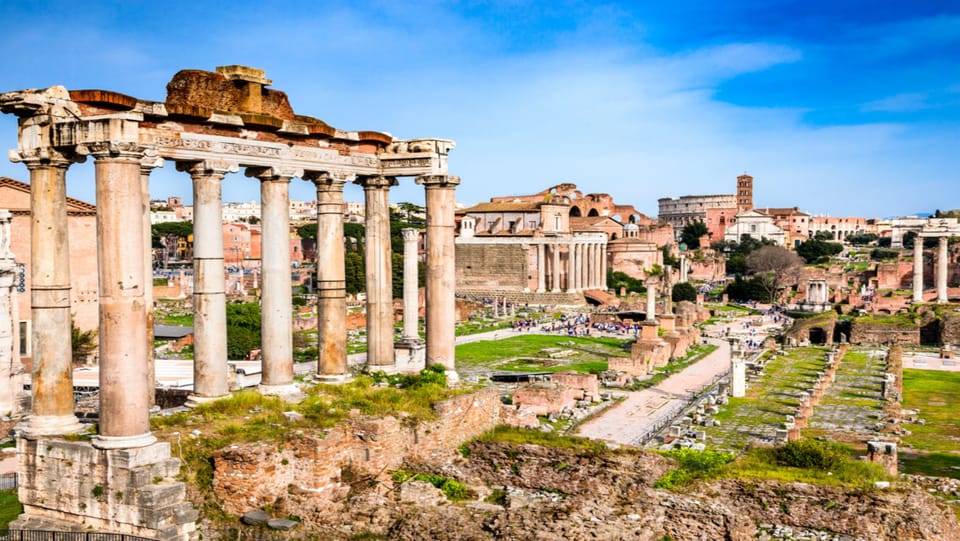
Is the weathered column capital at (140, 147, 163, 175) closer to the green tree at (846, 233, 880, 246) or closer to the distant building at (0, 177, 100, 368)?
the distant building at (0, 177, 100, 368)

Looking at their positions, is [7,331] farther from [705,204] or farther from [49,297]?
[705,204]

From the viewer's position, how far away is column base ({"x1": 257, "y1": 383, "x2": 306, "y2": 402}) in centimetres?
1441

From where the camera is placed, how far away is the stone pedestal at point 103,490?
1073 cm

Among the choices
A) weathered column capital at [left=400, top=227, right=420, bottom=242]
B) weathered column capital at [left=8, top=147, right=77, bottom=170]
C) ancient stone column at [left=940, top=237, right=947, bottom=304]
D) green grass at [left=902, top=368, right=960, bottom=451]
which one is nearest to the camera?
weathered column capital at [left=8, top=147, right=77, bottom=170]

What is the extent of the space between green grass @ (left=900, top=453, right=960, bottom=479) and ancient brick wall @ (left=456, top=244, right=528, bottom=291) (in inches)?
2465

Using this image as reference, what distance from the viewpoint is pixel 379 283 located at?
680 inches

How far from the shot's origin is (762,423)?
2659cm

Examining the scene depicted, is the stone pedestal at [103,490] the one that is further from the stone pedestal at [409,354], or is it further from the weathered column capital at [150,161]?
the stone pedestal at [409,354]

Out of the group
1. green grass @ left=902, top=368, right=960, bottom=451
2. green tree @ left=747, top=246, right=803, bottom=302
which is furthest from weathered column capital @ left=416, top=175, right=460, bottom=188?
green tree @ left=747, top=246, right=803, bottom=302

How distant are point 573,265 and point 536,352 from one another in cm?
3715

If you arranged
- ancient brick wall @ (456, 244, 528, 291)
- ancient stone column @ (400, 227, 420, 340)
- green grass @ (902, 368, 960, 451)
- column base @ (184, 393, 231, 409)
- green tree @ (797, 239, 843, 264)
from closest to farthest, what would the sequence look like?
column base @ (184, 393, 231, 409) → green grass @ (902, 368, 960, 451) → ancient stone column @ (400, 227, 420, 340) → ancient brick wall @ (456, 244, 528, 291) → green tree @ (797, 239, 843, 264)

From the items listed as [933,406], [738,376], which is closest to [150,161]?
[738,376]

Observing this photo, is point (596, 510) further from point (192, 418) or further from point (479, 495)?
point (192, 418)

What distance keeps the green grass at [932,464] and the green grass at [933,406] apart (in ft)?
3.76
